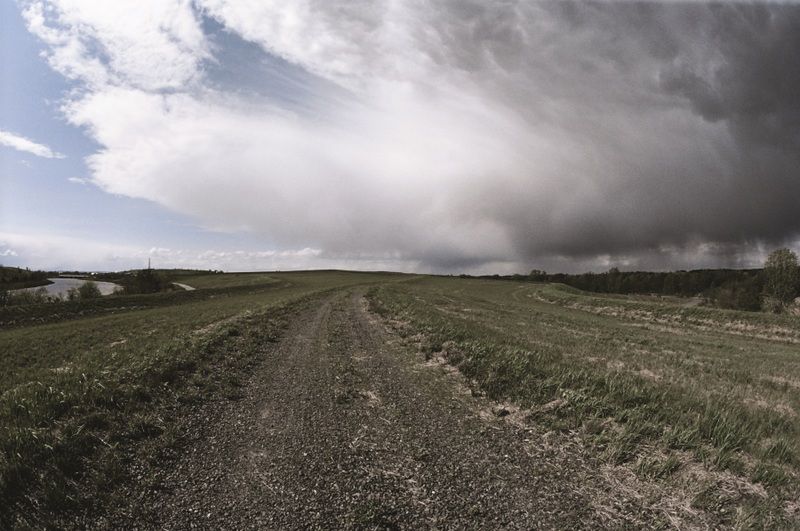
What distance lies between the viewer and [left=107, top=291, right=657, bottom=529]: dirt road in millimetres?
5379

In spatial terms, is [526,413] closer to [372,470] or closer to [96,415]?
[372,470]

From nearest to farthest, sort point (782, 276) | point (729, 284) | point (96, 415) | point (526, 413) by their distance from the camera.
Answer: point (96, 415)
point (526, 413)
point (782, 276)
point (729, 284)

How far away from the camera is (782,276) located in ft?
248

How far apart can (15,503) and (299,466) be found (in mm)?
4051

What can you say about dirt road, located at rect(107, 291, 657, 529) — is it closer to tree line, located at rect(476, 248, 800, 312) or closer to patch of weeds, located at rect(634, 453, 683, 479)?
patch of weeds, located at rect(634, 453, 683, 479)

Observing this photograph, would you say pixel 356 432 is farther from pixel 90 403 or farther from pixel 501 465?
pixel 90 403

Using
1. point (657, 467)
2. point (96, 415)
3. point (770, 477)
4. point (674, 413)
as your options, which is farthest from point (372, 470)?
point (674, 413)

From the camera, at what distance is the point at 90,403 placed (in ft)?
28.1

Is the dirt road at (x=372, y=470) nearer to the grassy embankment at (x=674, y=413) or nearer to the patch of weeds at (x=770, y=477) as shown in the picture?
the grassy embankment at (x=674, y=413)

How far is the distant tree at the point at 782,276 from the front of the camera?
243ft

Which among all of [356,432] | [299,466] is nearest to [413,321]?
[356,432]

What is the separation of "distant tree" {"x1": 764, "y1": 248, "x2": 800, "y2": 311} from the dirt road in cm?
9697

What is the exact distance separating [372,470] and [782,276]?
107 m

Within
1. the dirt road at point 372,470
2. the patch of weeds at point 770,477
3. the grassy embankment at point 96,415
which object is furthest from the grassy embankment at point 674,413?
the grassy embankment at point 96,415
